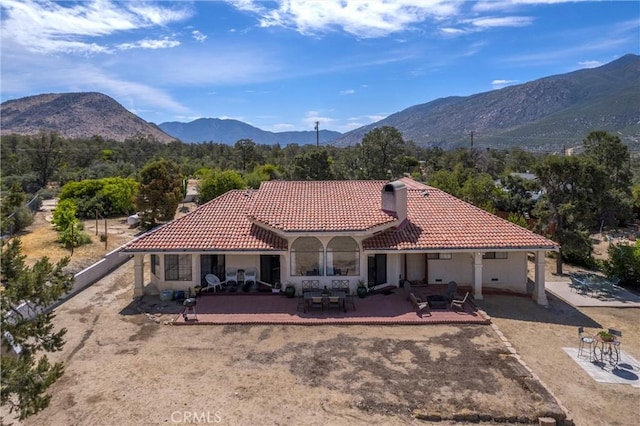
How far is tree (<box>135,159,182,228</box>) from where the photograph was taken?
1389 inches

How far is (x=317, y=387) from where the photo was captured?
473 inches

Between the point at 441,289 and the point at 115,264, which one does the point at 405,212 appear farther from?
the point at 115,264

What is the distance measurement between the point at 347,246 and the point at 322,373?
290 inches

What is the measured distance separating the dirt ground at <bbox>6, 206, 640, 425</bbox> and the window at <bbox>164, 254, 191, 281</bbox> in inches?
82.7

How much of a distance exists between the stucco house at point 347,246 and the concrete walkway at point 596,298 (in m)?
1.96

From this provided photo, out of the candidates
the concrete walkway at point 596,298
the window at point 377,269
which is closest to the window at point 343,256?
the window at point 377,269

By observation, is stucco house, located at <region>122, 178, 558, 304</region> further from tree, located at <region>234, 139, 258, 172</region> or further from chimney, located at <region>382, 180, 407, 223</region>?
tree, located at <region>234, 139, 258, 172</region>

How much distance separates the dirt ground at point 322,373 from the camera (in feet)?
35.7

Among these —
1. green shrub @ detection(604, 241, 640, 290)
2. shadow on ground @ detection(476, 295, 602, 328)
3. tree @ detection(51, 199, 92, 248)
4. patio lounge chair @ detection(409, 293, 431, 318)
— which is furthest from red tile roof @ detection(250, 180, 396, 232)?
green shrub @ detection(604, 241, 640, 290)

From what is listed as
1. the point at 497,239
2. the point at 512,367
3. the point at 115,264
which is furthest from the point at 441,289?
the point at 115,264

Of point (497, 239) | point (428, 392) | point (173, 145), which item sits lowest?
point (428, 392)

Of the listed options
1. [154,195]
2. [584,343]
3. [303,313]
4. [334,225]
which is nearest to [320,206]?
[334,225]

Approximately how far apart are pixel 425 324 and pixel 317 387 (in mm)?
6149

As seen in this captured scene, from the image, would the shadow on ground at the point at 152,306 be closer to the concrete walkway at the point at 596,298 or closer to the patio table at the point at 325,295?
the patio table at the point at 325,295
